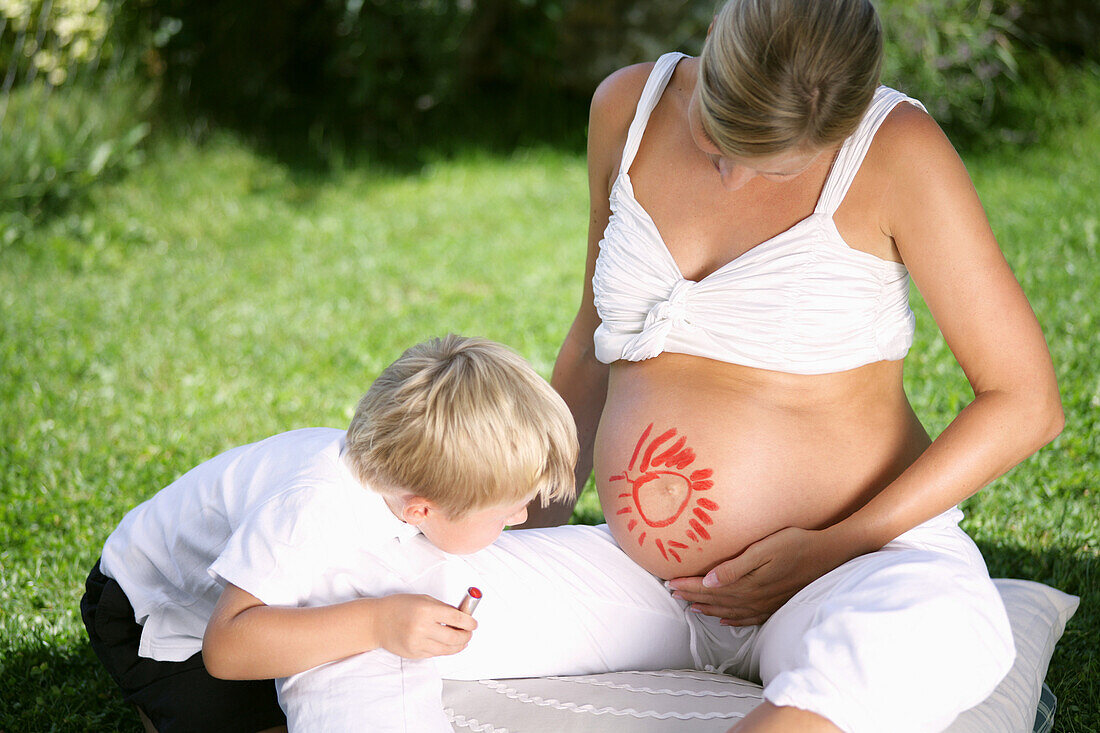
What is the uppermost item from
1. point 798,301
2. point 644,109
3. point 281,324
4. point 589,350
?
point 644,109

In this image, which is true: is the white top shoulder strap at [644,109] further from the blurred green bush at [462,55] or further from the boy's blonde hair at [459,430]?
the blurred green bush at [462,55]

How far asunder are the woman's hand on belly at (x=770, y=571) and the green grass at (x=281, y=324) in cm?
82

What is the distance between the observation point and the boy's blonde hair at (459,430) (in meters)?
1.67

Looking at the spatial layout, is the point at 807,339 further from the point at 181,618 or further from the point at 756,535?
the point at 181,618

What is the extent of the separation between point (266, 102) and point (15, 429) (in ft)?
14.9

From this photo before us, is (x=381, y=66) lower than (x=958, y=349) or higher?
lower

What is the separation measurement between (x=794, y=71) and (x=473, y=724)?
1256 millimetres

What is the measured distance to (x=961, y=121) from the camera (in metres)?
6.69

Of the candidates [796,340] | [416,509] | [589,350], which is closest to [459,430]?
[416,509]

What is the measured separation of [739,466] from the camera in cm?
191

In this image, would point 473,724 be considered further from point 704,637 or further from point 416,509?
point 704,637

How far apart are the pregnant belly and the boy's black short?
80 centimetres

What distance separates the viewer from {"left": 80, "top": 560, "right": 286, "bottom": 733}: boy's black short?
192 centimetres

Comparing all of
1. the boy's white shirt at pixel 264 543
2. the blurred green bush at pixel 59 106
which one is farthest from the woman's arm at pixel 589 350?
the blurred green bush at pixel 59 106
